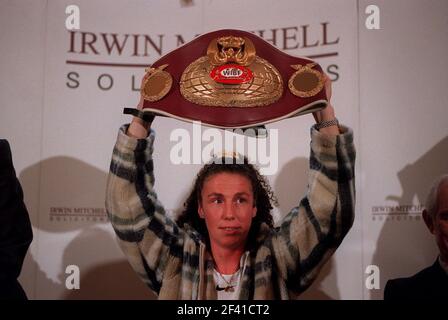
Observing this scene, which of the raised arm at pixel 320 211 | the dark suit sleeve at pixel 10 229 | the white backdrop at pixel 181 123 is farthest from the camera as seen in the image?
the white backdrop at pixel 181 123

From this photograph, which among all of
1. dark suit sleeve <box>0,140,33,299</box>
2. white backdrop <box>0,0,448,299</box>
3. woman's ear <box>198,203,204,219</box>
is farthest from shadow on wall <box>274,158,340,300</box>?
dark suit sleeve <box>0,140,33,299</box>

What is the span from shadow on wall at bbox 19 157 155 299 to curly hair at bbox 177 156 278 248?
225 millimetres

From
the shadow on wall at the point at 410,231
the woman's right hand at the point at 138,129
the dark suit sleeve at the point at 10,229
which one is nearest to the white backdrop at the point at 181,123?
the shadow on wall at the point at 410,231

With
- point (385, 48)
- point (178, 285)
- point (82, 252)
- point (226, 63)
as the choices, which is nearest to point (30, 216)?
point (82, 252)

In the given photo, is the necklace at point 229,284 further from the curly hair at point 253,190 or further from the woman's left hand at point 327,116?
the woman's left hand at point 327,116

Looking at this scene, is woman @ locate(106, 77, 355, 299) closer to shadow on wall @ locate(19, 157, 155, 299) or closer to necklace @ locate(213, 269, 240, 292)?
necklace @ locate(213, 269, 240, 292)

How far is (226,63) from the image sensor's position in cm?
114

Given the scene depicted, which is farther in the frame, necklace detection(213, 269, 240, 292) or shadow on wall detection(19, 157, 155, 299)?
shadow on wall detection(19, 157, 155, 299)

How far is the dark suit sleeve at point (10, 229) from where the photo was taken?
1142 millimetres

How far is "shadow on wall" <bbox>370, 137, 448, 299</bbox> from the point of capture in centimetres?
124

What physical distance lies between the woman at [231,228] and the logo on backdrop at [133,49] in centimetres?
26
